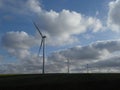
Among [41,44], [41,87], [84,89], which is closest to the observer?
[84,89]

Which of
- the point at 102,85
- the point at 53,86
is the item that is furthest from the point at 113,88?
the point at 53,86

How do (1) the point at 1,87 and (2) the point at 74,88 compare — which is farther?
(1) the point at 1,87

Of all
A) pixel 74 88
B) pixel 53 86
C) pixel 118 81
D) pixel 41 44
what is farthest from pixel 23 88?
pixel 41 44

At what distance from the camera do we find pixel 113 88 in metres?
51.7

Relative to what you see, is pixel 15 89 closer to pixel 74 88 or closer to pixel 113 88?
pixel 74 88

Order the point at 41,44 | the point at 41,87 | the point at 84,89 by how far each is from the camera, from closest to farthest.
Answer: the point at 84,89, the point at 41,87, the point at 41,44

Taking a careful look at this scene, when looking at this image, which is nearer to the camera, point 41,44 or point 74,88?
point 74,88

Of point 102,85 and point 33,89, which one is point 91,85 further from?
point 33,89

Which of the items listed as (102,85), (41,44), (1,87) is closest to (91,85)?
(102,85)

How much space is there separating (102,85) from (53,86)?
9.19 meters

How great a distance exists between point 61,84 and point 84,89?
5.78 meters

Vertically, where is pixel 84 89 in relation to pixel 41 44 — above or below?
below

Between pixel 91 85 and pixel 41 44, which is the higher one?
pixel 41 44

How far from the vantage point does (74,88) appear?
52.2 meters
